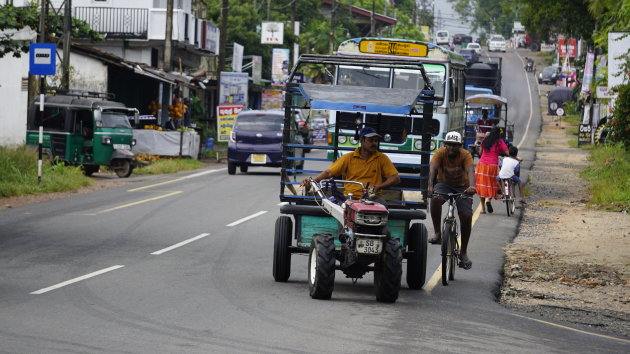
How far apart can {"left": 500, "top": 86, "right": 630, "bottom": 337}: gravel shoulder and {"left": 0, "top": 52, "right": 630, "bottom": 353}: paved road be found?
45 cm

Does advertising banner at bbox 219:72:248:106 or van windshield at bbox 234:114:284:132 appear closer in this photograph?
van windshield at bbox 234:114:284:132

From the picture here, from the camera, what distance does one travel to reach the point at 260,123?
32875mm

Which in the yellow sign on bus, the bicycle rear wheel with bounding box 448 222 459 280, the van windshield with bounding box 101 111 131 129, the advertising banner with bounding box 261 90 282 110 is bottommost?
the bicycle rear wheel with bounding box 448 222 459 280

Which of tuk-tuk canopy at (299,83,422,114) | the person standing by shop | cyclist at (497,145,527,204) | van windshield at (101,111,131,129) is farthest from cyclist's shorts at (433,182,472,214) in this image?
van windshield at (101,111,131,129)

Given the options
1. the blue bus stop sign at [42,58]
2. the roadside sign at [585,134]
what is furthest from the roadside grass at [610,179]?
the blue bus stop sign at [42,58]

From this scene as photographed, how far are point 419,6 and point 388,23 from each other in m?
55.6

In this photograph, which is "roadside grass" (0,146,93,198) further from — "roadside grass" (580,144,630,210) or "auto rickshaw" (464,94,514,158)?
"auto rickshaw" (464,94,514,158)

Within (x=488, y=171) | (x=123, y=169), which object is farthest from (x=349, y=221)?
(x=123, y=169)

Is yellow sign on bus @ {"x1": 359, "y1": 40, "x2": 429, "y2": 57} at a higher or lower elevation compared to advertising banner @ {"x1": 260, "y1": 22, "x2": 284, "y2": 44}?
lower

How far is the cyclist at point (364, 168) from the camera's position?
12359 millimetres

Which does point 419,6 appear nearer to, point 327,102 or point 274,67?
point 274,67

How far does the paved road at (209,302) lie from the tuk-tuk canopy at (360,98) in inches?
83.2

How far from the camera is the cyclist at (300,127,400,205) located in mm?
12359

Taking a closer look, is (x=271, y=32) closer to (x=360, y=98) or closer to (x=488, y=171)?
(x=488, y=171)
